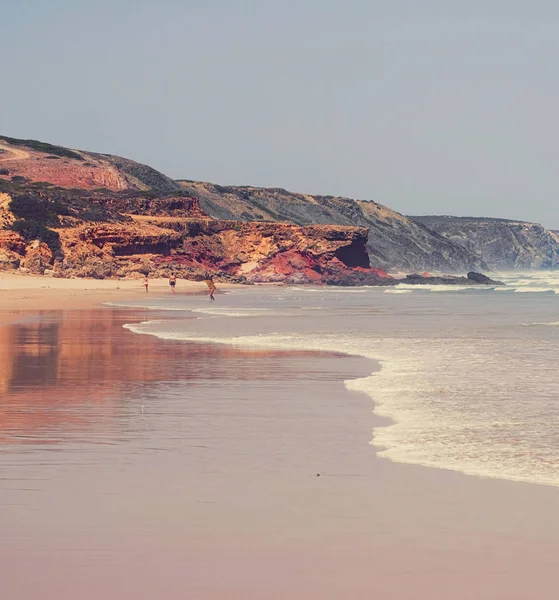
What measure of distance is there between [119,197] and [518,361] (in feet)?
280

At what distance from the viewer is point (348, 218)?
191 m

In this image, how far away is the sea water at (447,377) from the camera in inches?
383

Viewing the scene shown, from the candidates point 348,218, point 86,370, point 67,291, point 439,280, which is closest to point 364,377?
point 86,370

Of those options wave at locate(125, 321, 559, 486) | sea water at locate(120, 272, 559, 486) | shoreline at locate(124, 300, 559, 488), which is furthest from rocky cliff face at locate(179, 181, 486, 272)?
wave at locate(125, 321, 559, 486)

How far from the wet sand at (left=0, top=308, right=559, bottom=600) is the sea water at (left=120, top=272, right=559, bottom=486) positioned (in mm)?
479

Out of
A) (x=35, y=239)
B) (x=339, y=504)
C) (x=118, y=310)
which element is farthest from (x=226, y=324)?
(x=35, y=239)

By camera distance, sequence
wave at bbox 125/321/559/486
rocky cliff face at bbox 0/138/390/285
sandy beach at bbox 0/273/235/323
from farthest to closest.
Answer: rocky cliff face at bbox 0/138/390/285, sandy beach at bbox 0/273/235/323, wave at bbox 125/321/559/486

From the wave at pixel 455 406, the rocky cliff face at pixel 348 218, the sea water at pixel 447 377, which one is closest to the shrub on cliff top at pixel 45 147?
the rocky cliff face at pixel 348 218

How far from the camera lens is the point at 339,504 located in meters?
7.66

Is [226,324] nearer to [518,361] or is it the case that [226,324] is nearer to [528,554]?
[518,361]

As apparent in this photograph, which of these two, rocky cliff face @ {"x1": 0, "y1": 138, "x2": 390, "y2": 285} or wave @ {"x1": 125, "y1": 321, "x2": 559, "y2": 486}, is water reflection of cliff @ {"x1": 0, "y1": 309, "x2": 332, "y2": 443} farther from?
rocky cliff face @ {"x1": 0, "y1": 138, "x2": 390, "y2": 285}

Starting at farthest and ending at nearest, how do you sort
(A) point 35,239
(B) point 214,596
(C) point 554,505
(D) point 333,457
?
(A) point 35,239 → (D) point 333,457 → (C) point 554,505 → (B) point 214,596

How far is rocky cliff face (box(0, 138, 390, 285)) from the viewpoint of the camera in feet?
252

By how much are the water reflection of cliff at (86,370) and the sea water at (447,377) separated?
186cm
